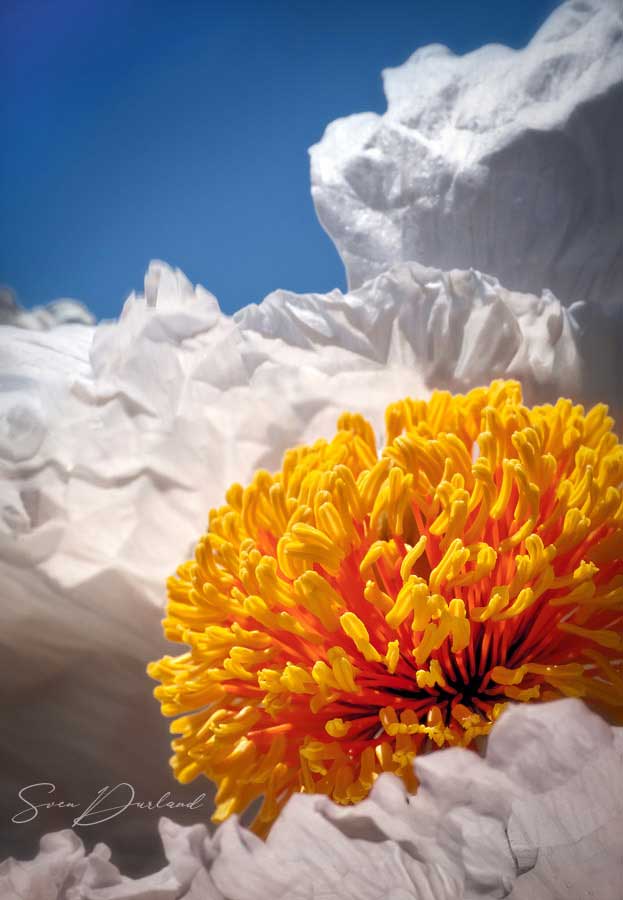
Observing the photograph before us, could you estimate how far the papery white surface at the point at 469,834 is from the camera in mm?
238

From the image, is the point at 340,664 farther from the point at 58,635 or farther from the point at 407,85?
the point at 407,85

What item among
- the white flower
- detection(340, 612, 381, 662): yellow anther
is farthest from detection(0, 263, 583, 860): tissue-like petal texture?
detection(340, 612, 381, 662): yellow anther

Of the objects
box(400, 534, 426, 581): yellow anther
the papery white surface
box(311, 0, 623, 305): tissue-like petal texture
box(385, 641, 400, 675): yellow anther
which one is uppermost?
box(311, 0, 623, 305): tissue-like petal texture

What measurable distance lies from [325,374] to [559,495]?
0.22 meters

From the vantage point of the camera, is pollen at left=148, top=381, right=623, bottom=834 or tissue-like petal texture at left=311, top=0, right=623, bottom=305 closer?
pollen at left=148, top=381, right=623, bottom=834

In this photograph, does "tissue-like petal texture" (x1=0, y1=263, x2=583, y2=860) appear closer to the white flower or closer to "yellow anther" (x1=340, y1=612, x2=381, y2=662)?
the white flower

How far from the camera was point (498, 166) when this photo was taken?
499 mm

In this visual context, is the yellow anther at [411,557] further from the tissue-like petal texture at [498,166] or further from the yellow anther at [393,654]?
the tissue-like petal texture at [498,166]

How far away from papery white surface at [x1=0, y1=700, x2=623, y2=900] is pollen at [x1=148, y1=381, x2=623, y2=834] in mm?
59

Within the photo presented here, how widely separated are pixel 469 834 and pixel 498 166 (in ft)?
1.19

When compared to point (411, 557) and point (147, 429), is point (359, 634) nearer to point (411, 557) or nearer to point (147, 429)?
point (411, 557)

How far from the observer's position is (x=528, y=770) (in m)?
0.25

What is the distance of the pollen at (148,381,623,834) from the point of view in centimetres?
34

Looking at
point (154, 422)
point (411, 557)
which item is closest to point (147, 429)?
point (154, 422)
